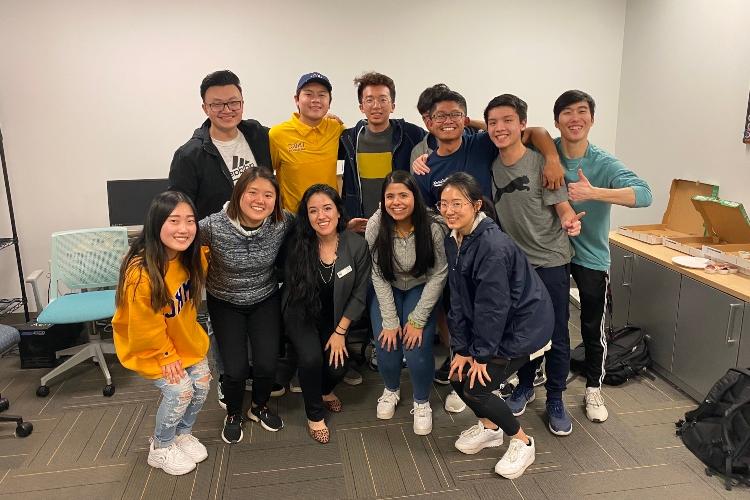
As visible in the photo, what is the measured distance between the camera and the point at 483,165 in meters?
2.36

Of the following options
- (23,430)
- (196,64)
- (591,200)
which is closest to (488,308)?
(591,200)

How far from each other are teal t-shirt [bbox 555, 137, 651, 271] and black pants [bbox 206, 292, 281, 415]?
4.77 ft

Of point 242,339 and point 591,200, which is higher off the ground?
point 591,200

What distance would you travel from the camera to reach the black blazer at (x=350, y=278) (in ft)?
7.79

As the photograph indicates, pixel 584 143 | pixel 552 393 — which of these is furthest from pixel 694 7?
pixel 552 393

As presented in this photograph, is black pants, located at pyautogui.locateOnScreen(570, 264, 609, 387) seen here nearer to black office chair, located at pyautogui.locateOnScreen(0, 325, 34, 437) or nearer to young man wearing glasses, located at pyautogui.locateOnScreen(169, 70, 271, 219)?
young man wearing glasses, located at pyautogui.locateOnScreen(169, 70, 271, 219)

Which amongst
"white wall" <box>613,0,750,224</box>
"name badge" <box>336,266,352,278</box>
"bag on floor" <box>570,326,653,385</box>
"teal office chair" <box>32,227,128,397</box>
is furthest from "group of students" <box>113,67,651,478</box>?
"white wall" <box>613,0,750,224</box>

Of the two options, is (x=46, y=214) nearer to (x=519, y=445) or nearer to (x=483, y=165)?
(x=483, y=165)

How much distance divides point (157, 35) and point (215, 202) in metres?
2.04

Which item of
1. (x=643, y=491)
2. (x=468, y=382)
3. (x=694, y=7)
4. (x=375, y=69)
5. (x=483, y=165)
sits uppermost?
(x=694, y=7)

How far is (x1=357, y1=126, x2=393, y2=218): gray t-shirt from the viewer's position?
8.58 feet

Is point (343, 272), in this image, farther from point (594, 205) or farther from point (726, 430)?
point (726, 430)

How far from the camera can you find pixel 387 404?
2570 millimetres

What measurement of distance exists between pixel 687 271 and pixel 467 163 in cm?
130
